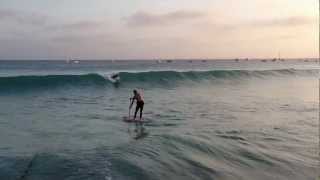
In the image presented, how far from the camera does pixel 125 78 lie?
48312 millimetres

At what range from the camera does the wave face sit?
39.3 metres

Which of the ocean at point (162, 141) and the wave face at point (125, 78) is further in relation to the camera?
the wave face at point (125, 78)

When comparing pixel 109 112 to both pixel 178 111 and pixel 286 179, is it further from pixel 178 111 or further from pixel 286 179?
pixel 286 179

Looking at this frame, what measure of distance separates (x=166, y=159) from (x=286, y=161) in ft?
10.4

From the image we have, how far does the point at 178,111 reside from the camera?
22.3 metres

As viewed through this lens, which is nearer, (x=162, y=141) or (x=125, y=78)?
(x=162, y=141)

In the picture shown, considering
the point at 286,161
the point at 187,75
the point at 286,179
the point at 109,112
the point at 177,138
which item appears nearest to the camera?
the point at 286,179

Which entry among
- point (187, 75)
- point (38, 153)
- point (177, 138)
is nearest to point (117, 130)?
point (177, 138)

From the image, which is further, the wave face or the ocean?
the wave face

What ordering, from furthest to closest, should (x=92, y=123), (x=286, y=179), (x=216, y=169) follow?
(x=92, y=123) → (x=216, y=169) → (x=286, y=179)

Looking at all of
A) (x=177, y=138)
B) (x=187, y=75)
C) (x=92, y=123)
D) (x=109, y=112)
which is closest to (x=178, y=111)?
(x=109, y=112)

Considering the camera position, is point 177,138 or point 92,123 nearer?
point 177,138

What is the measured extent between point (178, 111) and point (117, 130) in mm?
6348

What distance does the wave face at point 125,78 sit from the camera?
3930 cm
